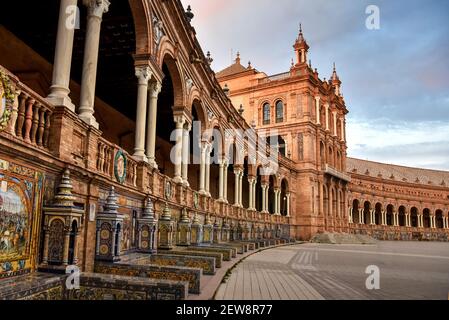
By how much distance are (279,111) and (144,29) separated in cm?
3092

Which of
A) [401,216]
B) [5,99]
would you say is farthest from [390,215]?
[5,99]

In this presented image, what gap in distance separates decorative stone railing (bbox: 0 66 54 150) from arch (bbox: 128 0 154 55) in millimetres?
5079

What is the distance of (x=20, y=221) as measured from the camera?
4.57 metres

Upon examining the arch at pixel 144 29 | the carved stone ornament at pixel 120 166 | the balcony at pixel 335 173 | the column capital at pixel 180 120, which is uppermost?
the balcony at pixel 335 173

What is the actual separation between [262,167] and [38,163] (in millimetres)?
24782

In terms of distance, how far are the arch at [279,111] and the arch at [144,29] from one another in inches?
1197

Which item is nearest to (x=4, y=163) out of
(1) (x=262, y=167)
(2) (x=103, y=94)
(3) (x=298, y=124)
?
(2) (x=103, y=94)

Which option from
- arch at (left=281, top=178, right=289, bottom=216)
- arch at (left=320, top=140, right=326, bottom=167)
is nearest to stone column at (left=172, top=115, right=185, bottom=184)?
arch at (left=281, top=178, right=289, bottom=216)

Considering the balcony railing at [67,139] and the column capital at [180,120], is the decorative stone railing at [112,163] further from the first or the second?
the column capital at [180,120]

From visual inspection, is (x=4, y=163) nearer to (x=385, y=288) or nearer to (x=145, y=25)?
(x=145, y=25)

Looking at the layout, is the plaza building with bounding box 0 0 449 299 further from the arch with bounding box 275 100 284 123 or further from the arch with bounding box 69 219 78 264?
the arch with bounding box 275 100 284 123

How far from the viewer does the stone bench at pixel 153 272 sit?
20.4ft

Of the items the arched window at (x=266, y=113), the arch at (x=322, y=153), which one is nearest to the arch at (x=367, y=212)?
the arch at (x=322, y=153)

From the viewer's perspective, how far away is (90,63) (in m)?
7.04
